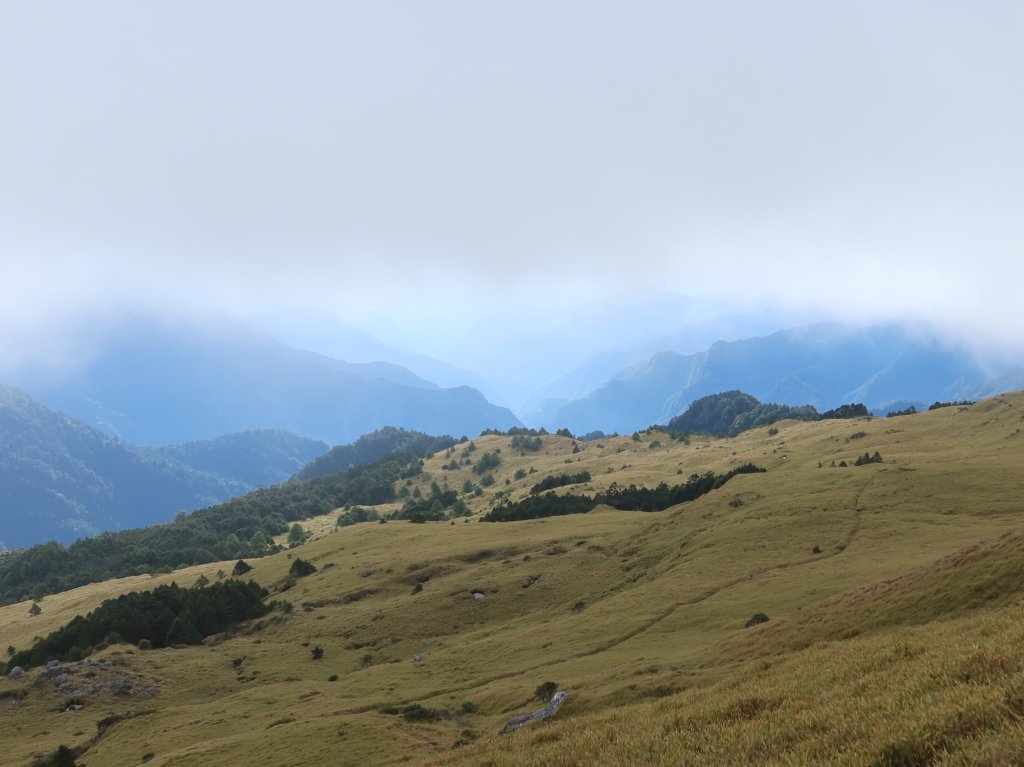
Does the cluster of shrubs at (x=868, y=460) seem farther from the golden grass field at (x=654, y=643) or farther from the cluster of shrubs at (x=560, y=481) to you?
the cluster of shrubs at (x=560, y=481)

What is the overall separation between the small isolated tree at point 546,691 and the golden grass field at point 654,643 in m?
1.17

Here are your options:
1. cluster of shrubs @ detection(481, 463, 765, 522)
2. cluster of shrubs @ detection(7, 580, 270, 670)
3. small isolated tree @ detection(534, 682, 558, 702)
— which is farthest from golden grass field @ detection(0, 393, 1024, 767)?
cluster of shrubs @ detection(481, 463, 765, 522)

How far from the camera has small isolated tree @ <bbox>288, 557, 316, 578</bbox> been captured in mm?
107169

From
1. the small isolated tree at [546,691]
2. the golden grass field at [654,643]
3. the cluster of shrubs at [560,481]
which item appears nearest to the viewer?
the golden grass field at [654,643]

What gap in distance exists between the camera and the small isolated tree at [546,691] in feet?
125

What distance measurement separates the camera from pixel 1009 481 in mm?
74062

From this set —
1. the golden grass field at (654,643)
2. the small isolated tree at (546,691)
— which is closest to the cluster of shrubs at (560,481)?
the golden grass field at (654,643)

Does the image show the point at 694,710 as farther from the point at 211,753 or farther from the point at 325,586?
the point at 325,586

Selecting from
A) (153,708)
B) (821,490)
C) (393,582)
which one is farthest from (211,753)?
(821,490)

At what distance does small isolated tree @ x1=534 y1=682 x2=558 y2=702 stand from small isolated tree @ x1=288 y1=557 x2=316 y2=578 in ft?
251

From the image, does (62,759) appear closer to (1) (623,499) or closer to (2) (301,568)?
(2) (301,568)

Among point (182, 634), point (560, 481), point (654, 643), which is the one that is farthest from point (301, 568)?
point (560, 481)

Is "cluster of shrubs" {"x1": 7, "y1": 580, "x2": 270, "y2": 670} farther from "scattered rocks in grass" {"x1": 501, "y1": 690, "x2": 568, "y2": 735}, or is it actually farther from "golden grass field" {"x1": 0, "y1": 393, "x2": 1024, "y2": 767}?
"scattered rocks in grass" {"x1": 501, "y1": 690, "x2": 568, "y2": 735}

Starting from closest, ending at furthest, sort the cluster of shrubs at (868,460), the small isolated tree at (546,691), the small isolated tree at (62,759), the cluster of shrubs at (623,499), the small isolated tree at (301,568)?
the small isolated tree at (546,691), the small isolated tree at (62,759), the cluster of shrubs at (868,460), the small isolated tree at (301,568), the cluster of shrubs at (623,499)
